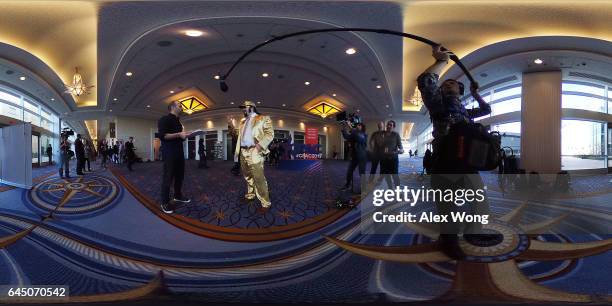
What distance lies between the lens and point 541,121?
0.91 m

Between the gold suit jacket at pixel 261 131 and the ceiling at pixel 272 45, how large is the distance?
0.08 meters

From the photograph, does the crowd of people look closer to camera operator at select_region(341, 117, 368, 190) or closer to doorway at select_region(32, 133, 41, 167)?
doorway at select_region(32, 133, 41, 167)

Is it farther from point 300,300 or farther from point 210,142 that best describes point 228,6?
point 300,300

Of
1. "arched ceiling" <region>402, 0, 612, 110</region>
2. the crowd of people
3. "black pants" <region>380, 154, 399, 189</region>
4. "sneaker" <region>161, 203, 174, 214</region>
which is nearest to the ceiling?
"arched ceiling" <region>402, 0, 612, 110</region>

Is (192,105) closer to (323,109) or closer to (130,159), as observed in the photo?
(130,159)

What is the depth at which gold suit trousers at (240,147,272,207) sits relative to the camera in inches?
39.6

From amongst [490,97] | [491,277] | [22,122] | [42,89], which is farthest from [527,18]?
[22,122]

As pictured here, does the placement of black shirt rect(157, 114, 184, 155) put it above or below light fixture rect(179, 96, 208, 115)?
below

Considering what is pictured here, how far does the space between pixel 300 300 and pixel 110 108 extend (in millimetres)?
1216

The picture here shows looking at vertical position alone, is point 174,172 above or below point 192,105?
below

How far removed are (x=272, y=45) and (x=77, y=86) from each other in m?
0.99

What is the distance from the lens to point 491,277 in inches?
33.7

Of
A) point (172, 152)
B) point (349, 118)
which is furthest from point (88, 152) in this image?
point (349, 118)

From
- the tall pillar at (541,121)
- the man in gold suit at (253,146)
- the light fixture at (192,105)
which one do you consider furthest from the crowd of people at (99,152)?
the tall pillar at (541,121)
